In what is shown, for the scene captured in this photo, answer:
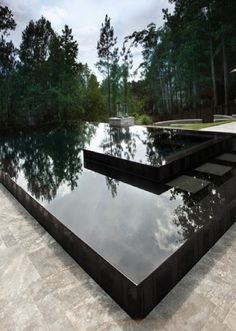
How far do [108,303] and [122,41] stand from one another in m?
19.7

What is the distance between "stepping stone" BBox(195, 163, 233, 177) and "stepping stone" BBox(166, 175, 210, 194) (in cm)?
44

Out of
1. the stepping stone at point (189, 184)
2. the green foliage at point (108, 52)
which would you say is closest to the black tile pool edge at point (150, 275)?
the stepping stone at point (189, 184)

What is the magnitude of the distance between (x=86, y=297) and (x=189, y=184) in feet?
7.98

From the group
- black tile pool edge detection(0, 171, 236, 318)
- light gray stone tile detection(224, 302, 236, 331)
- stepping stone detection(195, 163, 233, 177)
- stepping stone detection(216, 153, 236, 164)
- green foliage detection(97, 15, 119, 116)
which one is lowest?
light gray stone tile detection(224, 302, 236, 331)

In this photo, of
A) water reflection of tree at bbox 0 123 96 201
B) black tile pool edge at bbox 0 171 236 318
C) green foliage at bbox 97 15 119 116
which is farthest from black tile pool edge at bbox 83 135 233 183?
green foliage at bbox 97 15 119 116

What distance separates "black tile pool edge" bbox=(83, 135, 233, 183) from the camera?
13.3 ft

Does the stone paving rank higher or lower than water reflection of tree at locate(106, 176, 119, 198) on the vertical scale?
lower

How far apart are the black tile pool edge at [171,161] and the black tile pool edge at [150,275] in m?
1.37

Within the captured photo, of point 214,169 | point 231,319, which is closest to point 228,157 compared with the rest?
point 214,169

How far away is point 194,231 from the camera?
2348mm

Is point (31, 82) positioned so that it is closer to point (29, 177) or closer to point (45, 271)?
point (29, 177)

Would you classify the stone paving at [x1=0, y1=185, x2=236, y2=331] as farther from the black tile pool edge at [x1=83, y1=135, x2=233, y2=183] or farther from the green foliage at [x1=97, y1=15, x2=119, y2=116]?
the green foliage at [x1=97, y1=15, x2=119, y2=116]

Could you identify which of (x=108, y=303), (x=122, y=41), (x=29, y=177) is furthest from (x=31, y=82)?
(x=108, y=303)

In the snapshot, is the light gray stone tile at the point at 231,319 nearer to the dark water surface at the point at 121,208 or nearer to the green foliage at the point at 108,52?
the dark water surface at the point at 121,208
